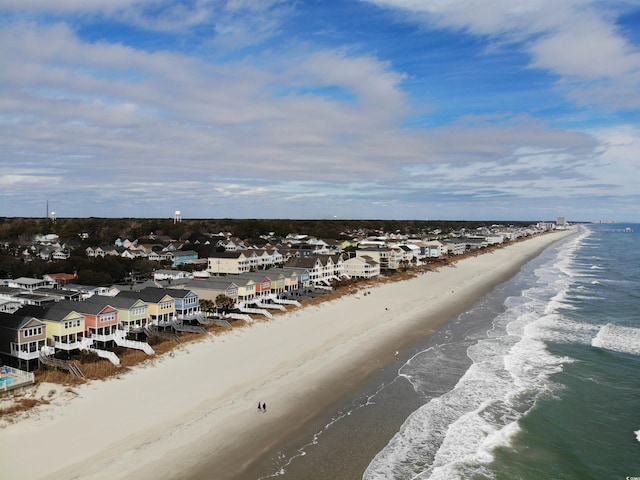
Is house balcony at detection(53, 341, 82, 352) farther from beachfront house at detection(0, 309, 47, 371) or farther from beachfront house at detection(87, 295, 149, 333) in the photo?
beachfront house at detection(87, 295, 149, 333)

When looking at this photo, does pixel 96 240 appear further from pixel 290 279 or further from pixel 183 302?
pixel 183 302

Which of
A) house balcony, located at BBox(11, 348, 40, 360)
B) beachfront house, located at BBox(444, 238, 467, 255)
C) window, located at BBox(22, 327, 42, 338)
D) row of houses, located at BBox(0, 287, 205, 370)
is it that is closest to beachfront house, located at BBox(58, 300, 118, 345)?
row of houses, located at BBox(0, 287, 205, 370)

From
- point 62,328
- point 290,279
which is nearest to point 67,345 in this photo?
point 62,328

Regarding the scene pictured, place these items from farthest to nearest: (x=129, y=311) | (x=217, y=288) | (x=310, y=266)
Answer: (x=310, y=266), (x=217, y=288), (x=129, y=311)

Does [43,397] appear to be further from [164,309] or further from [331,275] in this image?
[331,275]

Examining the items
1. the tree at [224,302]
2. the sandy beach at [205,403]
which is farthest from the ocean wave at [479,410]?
the tree at [224,302]
